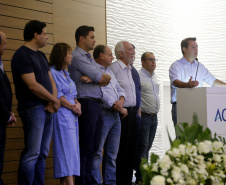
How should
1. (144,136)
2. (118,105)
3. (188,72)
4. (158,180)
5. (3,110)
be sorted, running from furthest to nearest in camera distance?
(144,136), (188,72), (118,105), (3,110), (158,180)

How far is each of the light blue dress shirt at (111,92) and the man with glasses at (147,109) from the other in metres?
0.80

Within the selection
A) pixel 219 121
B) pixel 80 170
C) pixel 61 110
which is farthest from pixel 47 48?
pixel 219 121

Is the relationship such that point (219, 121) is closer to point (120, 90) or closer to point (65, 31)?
point (120, 90)

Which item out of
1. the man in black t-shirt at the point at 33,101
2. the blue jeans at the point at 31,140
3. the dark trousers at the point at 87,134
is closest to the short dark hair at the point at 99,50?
the dark trousers at the point at 87,134

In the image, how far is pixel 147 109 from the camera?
16.8 ft

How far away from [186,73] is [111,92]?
1109 mm

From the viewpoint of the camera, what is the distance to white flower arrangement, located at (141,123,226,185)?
1187 mm

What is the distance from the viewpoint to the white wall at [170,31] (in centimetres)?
654

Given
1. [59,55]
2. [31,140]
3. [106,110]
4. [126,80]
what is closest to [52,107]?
[31,140]

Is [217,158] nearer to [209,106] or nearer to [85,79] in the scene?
[209,106]

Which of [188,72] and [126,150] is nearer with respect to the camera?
[126,150]

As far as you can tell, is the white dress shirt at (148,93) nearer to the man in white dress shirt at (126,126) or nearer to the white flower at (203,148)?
the man in white dress shirt at (126,126)

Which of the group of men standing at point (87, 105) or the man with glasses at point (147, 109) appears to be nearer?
the group of men standing at point (87, 105)

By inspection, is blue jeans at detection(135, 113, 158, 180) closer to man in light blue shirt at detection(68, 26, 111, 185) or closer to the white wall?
man in light blue shirt at detection(68, 26, 111, 185)
